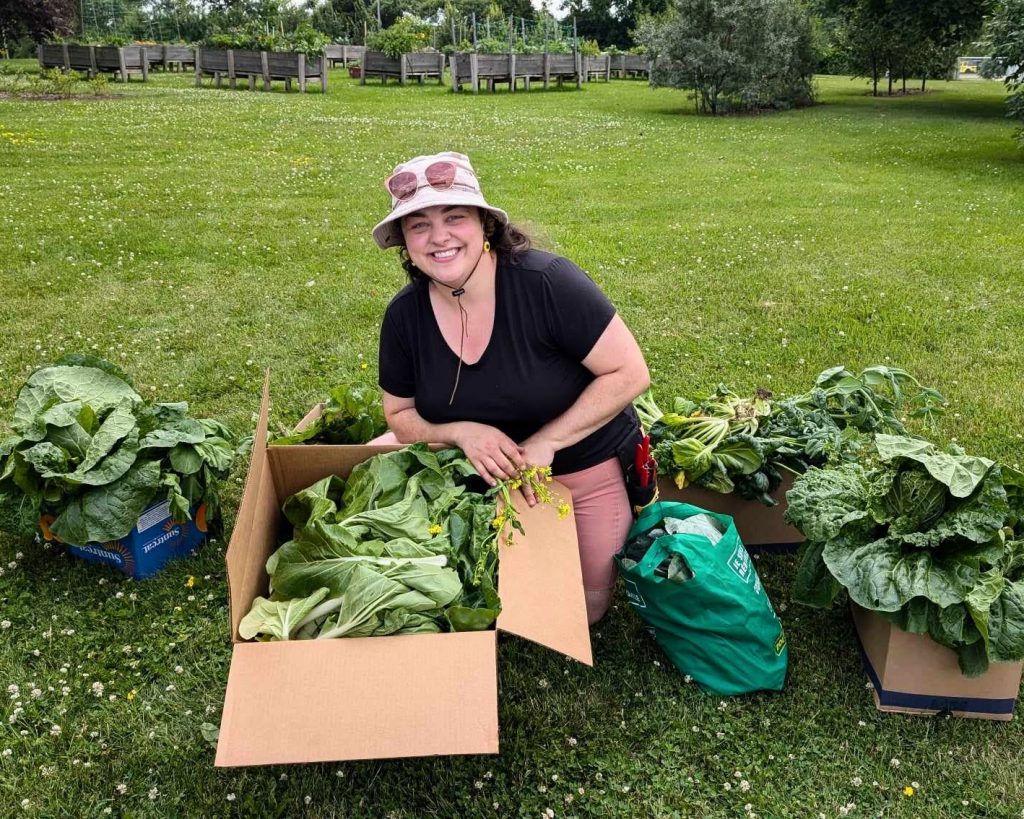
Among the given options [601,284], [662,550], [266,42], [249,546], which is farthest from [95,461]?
[266,42]

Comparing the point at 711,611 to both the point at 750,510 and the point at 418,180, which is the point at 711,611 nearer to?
the point at 750,510

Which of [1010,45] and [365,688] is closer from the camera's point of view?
[365,688]

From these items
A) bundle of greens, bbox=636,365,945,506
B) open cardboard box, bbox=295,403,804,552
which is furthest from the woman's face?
bundle of greens, bbox=636,365,945,506

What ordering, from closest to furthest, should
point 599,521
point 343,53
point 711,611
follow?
1. point 711,611
2. point 599,521
3. point 343,53

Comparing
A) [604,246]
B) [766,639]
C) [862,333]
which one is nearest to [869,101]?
[604,246]

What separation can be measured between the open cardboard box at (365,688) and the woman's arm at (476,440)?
0.55 meters

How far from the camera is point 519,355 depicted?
9.82 ft

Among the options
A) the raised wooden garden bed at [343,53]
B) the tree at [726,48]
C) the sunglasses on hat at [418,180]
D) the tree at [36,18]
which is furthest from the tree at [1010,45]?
the tree at [36,18]

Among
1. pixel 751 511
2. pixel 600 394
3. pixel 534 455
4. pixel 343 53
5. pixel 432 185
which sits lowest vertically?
pixel 751 511

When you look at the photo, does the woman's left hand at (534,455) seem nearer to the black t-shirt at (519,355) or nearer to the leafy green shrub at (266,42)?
the black t-shirt at (519,355)

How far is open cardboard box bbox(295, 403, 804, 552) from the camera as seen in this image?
3.62 meters

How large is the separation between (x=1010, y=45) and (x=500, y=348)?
506 inches

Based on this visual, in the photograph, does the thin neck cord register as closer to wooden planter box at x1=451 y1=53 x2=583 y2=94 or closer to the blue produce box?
the blue produce box

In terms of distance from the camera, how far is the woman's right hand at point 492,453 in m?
2.92
